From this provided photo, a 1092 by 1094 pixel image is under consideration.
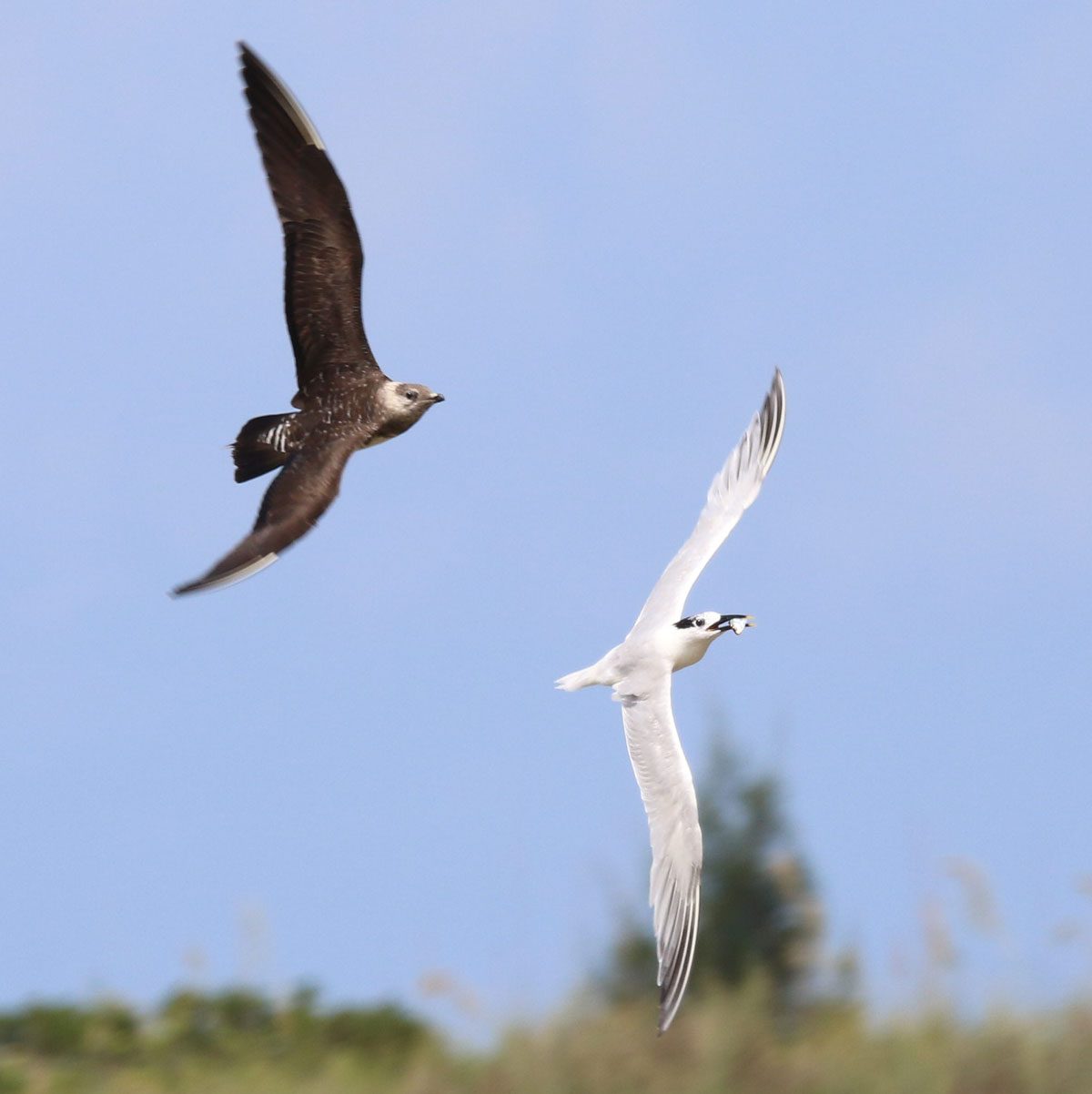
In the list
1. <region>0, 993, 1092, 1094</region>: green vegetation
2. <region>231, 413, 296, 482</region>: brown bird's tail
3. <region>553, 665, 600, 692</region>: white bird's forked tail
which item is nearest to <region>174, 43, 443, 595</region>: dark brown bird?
<region>231, 413, 296, 482</region>: brown bird's tail

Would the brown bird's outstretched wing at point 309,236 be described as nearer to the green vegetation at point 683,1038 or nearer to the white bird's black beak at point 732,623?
the white bird's black beak at point 732,623

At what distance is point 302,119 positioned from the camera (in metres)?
8.11

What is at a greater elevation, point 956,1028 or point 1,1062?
point 1,1062

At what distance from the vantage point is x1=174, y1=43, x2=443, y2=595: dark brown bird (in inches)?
318

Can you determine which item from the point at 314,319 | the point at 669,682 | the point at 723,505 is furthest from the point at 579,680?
the point at 314,319

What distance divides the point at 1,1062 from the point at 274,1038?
4.17 feet

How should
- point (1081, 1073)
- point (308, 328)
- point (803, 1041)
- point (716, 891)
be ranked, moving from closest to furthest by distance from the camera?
1. point (1081, 1073)
2. point (803, 1041)
3. point (308, 328)
4. point (716, 891)

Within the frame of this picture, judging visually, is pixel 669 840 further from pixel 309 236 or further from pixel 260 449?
pixel 309 236

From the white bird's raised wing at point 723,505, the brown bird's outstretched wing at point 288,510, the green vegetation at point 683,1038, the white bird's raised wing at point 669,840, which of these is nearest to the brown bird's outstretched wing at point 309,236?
the brown bird's outstretched wing at point 288,510

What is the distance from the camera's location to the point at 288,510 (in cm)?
740

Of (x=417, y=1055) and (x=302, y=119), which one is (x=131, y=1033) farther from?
(x=302, y=119)

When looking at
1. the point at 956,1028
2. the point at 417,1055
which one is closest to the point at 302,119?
the point at 417,1055

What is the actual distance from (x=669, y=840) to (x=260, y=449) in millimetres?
2649

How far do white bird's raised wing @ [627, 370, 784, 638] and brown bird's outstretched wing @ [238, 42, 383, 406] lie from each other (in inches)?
66.1
